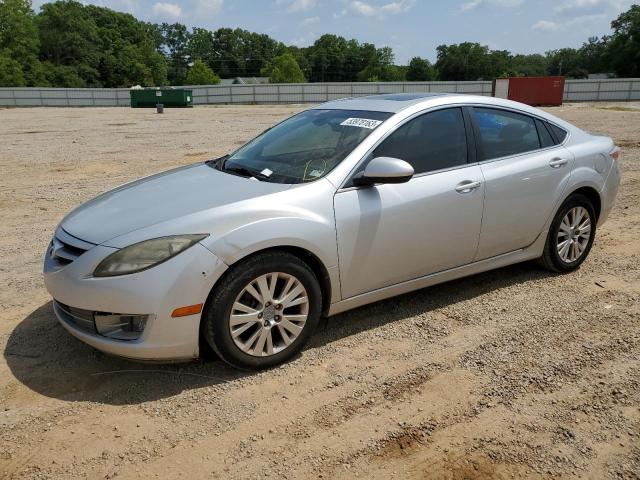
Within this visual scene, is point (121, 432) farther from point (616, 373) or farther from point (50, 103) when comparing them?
point (50, 103)

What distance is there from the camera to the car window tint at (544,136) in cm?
464

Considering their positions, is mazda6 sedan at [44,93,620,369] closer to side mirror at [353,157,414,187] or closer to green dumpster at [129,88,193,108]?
side mirror at [353,157,414,187]

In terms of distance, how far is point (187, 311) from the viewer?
119 inches

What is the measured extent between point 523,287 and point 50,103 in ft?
153

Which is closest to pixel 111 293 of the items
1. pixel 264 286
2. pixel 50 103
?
pixel 264 286

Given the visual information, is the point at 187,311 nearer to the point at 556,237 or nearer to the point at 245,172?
the point at 245,172

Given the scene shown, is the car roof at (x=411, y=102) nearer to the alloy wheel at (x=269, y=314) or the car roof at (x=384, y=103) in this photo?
the car roof at (x=384, y=103)

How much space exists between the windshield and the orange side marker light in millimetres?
1037

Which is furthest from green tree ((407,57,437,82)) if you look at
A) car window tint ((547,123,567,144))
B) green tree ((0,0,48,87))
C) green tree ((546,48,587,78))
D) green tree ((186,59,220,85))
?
car window tint ((547,123,567,144))

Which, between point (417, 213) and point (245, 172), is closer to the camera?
point (417, 213)

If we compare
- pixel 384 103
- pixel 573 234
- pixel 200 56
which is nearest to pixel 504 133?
pixel 384 103

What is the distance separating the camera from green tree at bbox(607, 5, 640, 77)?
3093 inches

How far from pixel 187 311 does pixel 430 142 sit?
2139mm

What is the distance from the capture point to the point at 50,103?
1720 inches
